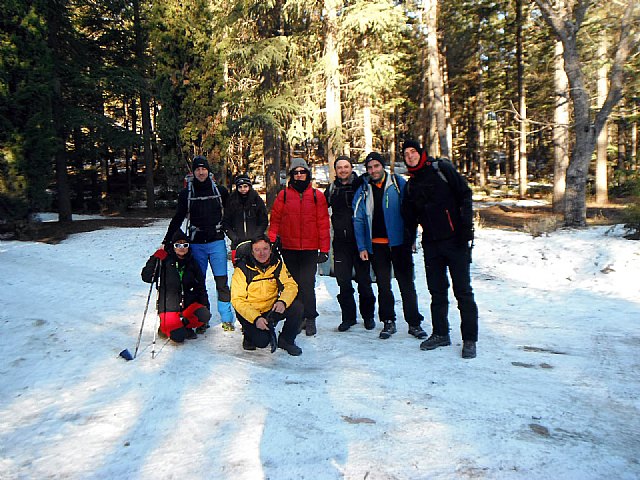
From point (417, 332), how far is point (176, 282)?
118 inches

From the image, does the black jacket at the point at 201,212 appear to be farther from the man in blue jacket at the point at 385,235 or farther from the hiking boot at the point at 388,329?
the hiking boot at the point at 388,329

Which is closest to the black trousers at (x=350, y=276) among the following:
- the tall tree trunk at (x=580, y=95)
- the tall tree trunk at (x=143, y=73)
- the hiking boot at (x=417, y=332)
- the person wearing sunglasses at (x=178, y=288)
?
the hiking boot at (x=417, y=332)

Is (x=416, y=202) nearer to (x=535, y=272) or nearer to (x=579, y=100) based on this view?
(x=535, y=272)

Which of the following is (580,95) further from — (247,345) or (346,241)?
(247,345)

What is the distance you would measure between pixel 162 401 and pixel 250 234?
8.54 feet

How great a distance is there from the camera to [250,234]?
620cm

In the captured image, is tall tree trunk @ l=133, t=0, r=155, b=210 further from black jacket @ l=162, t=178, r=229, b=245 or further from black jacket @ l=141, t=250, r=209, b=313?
black jacket @ l=141, t=250, r=209, b=313

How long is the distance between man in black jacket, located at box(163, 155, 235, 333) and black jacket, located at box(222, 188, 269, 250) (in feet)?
0.36

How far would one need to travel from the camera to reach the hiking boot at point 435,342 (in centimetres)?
532

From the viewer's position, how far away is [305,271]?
6109 millimetres

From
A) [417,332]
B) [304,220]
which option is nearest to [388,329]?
[417,332]

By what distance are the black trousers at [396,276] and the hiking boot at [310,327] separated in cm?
89

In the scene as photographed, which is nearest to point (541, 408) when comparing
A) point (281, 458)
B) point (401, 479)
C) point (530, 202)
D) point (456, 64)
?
point (401, 479)

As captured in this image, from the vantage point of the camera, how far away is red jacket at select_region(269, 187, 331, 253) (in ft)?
19.6
